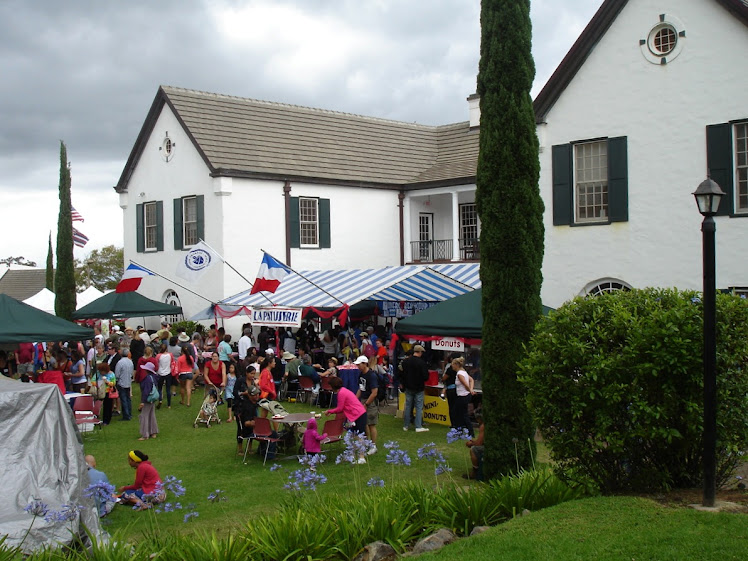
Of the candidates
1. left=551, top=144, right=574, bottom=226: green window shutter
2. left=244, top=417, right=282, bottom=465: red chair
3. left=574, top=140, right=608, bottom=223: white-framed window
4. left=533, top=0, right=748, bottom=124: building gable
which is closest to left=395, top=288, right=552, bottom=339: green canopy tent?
left=551, top=144, right=574, bottom=226: green window shutter

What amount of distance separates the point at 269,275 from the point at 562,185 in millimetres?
7511

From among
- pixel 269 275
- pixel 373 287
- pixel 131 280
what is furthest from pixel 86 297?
pixel 373 287

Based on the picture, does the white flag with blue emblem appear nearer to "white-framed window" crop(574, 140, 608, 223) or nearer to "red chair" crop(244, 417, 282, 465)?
"red chair" crop(244, 417, 282, 465)

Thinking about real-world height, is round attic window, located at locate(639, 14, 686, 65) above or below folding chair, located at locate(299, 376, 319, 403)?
above

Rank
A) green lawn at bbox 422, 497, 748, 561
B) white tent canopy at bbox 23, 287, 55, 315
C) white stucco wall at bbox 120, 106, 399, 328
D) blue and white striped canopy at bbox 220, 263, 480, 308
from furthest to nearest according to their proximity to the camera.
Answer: white tent canopy at bbox 23, 287, 55, 315
white stucco wall at bbox 120, 106, 399, 328
blue and white striped canopy at bbox 220, 263, 480, 308
green lawn at bbox 422, 497, 748, 561

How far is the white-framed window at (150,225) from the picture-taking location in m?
29.4

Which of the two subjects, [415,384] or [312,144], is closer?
[415,384]

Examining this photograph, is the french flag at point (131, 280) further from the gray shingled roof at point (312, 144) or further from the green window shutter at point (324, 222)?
the green window shutter at point (324, 222)

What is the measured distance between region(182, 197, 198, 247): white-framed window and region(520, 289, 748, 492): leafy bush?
20209mm

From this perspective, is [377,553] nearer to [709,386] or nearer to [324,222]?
[709,386]

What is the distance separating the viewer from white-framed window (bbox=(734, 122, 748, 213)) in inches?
605

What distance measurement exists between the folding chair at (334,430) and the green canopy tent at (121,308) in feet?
42.5

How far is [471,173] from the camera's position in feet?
92.0

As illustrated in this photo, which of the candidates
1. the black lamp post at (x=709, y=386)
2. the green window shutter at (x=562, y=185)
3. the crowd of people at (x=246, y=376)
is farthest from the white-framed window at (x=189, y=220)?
the black lamp post at (x=709, y=386)
